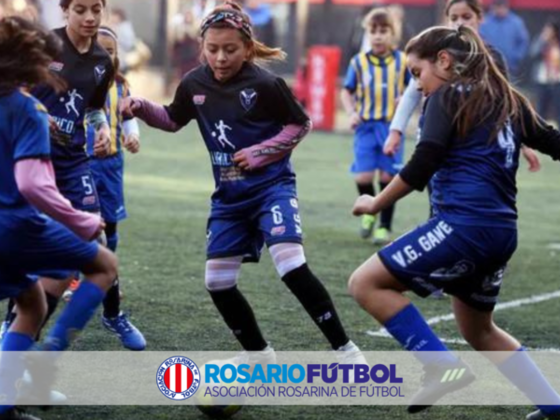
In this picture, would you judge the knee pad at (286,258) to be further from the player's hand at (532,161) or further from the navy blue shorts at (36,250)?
the player's hand at (532,161)

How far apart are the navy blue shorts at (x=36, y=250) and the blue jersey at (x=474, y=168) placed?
4.85ft

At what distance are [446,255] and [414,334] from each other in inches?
14.5

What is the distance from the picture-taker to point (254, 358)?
6.23 metres

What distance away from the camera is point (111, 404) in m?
5.93

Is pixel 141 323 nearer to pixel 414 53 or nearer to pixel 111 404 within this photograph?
pixel 111 404

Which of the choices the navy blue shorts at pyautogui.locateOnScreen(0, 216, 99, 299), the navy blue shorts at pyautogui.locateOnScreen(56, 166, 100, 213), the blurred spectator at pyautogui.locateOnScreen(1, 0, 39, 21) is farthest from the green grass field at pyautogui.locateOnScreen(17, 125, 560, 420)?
the blurred spectator at pyautogui.locateOnScreen(1, 0, 39, 21)

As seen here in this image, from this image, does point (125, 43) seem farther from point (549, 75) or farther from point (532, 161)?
point (532, 161)

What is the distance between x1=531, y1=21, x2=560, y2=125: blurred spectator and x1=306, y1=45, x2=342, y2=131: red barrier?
370cm

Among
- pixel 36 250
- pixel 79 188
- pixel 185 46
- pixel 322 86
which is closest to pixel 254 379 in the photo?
pixel 79 188

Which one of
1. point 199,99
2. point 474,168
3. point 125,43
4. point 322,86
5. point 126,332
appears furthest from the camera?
point 125,43

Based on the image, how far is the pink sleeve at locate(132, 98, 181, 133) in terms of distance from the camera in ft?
21.4

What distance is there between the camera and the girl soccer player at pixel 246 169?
6203 millimetres

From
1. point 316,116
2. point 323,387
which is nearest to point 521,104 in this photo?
point 323,387

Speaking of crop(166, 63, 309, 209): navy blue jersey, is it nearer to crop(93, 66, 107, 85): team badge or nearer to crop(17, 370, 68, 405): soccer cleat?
crop(93, 66, 107, 85): team badge
